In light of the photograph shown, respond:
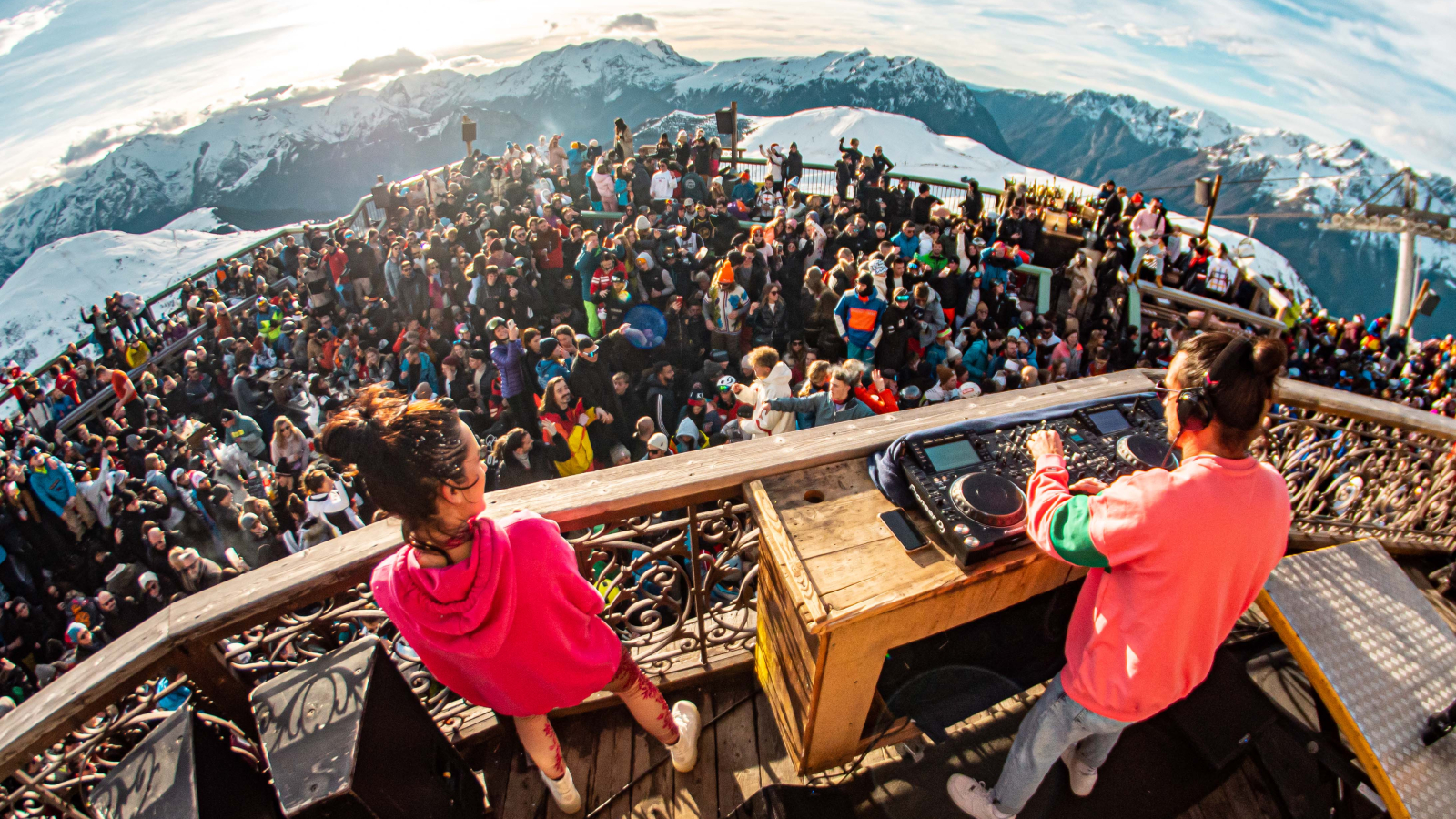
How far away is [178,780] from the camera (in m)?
1.50

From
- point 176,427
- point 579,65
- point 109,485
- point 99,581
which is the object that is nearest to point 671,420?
point 99,581

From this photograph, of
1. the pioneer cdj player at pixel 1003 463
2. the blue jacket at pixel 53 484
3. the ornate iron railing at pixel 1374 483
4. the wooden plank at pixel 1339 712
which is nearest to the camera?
the pioneer cdj player at pixel 1003 463

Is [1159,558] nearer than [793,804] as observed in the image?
Yes

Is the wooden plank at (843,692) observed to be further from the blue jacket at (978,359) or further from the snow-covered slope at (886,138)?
the snow-covered slope at (886,138)

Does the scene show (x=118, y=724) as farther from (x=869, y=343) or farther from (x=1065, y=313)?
(x=1065, y=313)

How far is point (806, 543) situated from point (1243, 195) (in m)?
184

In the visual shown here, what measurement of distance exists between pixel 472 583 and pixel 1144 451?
214 cm

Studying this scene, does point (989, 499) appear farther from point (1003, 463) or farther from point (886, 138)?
point (886, 138)

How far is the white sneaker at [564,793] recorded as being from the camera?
214cm

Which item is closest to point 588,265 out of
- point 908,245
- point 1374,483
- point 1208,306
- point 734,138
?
point 908,245

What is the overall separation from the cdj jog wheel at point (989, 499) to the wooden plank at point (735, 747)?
1.34 m

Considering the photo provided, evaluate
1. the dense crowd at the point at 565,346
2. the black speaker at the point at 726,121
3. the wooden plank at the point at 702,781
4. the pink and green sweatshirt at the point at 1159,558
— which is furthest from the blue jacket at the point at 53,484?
the black speaker at the point at 726,121

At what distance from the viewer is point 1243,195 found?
13675 centimetres

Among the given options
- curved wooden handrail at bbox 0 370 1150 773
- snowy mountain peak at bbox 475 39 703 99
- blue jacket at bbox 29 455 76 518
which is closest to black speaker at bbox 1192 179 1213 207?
curved wooden handrail at bbox 0 370 1150 773
